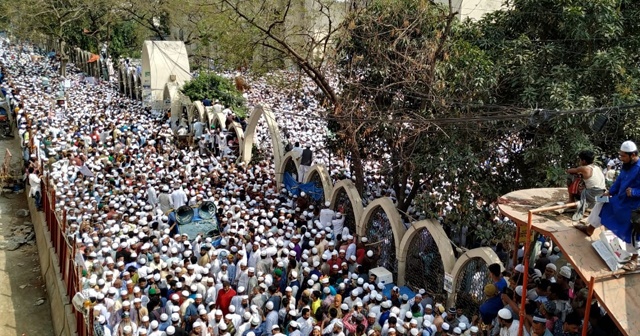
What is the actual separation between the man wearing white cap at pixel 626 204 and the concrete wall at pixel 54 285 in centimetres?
801

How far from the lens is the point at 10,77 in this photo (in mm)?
30031

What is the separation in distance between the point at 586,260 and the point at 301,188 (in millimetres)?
8106

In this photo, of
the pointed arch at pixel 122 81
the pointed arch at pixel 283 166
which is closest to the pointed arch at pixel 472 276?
the pointed arch at pixel 283 166

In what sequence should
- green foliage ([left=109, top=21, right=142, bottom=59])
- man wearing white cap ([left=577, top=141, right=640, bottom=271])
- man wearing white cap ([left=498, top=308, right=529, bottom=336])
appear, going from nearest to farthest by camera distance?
man wearing white cap ([left=577, top=141, right=640, bottom=271]), man wearing white cap ([left=498, top=308, right=529, bottom=336]), green foliage ([left=109, top=21, right=142, bottom=59])

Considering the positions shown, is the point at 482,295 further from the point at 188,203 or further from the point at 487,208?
the point at 188,203

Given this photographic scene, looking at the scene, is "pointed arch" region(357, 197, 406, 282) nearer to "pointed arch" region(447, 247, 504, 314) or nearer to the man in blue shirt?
"pointed arch" region(447, 247, 504, 314)

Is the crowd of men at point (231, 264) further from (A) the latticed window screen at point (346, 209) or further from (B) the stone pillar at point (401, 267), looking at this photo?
(B) the stone pillar at point (401, 267)

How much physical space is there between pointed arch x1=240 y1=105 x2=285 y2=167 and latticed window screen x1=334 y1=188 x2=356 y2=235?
9.25ft

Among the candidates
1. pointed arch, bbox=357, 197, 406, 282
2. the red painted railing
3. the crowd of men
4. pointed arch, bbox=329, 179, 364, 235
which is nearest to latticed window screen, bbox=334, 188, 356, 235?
pointed arch, bbox=329, 179, 364, 235

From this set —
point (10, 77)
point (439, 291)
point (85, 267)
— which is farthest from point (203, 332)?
point (10, 77)

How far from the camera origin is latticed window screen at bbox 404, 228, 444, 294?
9438mm

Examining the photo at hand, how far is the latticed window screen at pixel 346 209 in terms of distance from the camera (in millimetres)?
11750

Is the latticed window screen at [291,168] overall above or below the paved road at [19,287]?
above

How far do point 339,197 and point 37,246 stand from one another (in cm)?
769
